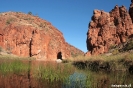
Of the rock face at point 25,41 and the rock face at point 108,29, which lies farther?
the rock face at point 25,41

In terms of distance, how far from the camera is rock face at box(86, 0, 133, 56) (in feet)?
230

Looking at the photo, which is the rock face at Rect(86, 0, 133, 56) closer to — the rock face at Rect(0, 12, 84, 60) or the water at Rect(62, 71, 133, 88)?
the rock face at Rect(0, 12, 84, 60)

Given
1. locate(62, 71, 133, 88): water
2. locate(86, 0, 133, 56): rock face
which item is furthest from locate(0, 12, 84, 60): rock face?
locate(62, 71, 133, 88): water

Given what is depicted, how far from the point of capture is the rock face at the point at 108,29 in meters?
70.2

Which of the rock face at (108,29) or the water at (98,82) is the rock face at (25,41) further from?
the water at (98,82)

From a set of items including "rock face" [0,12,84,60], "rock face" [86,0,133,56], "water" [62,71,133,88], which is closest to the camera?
"water" [62,71,133,88]

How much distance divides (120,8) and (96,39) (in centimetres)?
1395

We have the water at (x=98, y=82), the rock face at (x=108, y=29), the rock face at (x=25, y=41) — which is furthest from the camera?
the rock face at (x=25, y=41)

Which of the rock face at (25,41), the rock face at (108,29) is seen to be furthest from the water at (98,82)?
the rock face at (25,41)

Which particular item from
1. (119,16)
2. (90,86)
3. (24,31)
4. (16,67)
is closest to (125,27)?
(119,16)

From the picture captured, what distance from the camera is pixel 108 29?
73.0 metres

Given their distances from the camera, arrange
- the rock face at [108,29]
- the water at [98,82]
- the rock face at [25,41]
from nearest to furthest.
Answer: the water at [98,82] → the rock face at [108,29] → the rock face at [25,41]

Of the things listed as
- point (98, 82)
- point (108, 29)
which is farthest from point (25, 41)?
point (98, 82)

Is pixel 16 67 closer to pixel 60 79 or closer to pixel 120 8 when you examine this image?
pixel 60 79
